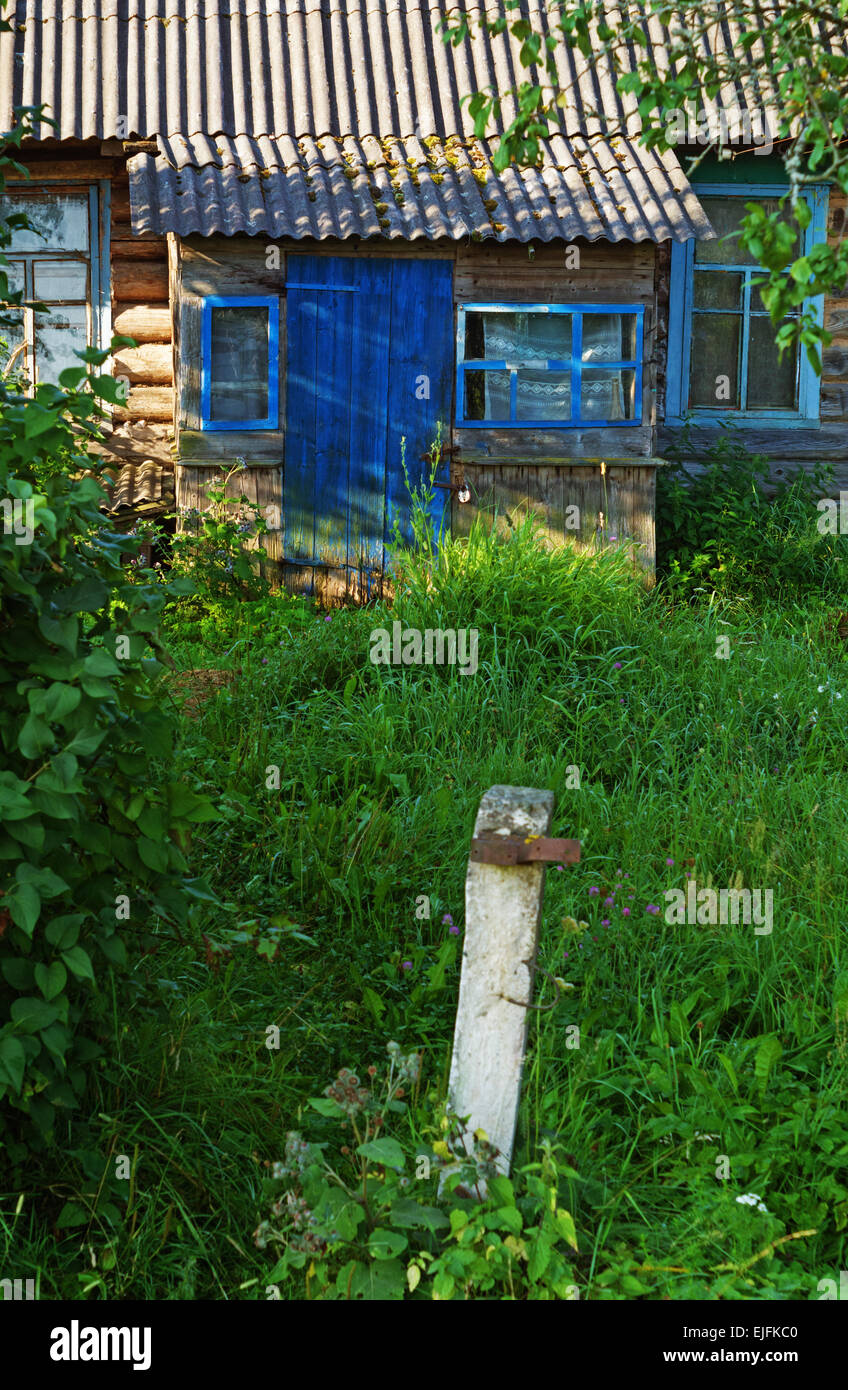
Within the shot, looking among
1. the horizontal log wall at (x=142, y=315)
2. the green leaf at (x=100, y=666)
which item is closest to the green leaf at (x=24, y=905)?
the green leaf at (x=100, y=666)

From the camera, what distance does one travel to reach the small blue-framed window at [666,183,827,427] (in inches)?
364

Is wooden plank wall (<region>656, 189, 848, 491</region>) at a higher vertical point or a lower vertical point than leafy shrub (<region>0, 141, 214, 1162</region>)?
higher

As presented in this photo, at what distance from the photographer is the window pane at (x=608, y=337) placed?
820 cm

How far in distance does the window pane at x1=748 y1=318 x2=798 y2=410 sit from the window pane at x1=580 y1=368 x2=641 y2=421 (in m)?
1.70

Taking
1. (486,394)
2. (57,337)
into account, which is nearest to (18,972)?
(486,394)

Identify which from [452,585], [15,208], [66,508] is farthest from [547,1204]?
[15,208]

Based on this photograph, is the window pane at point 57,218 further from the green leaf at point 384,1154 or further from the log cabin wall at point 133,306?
the green leaf at point 384,1154

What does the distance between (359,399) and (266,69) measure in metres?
2.68

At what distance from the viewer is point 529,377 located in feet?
27.0

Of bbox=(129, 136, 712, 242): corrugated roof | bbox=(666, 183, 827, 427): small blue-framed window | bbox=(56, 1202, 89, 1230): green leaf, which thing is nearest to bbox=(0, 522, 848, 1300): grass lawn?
bbox=(56, 1202, 89, 1230): green leaf

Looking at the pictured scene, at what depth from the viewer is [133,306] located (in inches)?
356

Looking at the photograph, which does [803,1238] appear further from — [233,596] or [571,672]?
[233,596]

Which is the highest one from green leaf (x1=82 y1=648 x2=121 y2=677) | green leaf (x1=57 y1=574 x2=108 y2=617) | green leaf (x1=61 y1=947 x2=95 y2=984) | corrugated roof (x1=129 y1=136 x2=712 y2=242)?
corrugated roof (x1=129 y1=136 x2=712 y2=242)

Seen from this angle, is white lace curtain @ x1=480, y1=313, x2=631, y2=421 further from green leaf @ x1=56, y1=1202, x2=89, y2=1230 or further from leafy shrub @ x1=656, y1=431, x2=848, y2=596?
green leaf @ x1=56, y1=1202, x2=89, y2=1230
